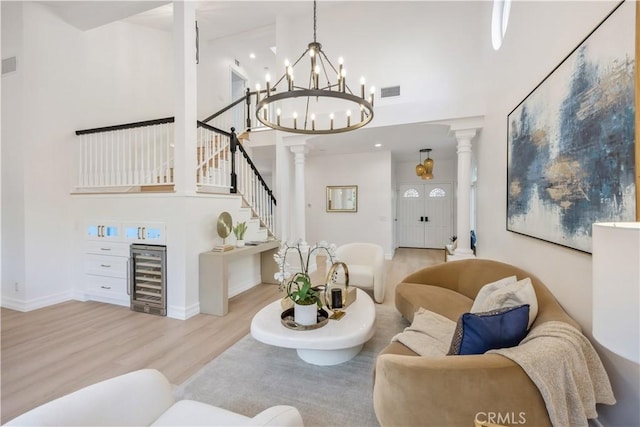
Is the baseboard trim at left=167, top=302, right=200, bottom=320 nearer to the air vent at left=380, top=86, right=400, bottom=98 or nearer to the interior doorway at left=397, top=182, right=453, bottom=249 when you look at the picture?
the air vent at left=380, top=86, right=400, bottom=98

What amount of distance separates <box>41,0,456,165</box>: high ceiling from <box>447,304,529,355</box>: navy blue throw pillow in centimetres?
364

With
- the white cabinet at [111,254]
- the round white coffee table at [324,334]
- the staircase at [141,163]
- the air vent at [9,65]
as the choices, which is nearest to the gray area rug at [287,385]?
the round white coffee table at [324,334]

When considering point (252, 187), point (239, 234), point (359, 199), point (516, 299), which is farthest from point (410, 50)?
point (516, 299)

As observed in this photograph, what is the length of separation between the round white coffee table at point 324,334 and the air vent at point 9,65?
4.62 meters

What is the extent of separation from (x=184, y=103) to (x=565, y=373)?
13.4 ft

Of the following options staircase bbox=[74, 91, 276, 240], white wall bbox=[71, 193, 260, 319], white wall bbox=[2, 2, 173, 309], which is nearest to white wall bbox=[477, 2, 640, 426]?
staircase bbox=[74, 91, 276, 240]

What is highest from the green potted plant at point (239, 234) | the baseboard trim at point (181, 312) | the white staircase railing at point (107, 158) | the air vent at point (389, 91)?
the air vent at point (389, 91)

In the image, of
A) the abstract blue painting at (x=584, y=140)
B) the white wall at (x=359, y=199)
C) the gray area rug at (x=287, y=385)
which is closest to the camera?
the abstract blue painting at (x=584, y=140)

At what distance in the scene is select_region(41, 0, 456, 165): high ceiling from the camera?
3.82 metres

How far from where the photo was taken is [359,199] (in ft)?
22.7

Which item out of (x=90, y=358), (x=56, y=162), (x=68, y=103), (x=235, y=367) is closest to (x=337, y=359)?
(x=235, y=367)

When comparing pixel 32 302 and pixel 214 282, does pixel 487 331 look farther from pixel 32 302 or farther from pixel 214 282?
pixel 32 302

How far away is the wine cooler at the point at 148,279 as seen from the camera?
11.1ft

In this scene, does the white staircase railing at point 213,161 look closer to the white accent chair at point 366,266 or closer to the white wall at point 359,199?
the white accent chair at point 366,266
